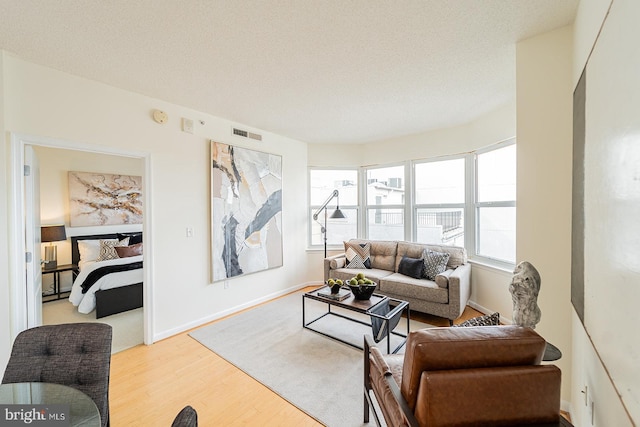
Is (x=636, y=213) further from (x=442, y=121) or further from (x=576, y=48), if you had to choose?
(x=442, y=121)

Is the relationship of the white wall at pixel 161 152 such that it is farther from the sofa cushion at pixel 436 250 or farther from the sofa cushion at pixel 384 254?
the sofa cushion at pixel 436 250

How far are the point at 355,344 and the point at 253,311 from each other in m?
1.63

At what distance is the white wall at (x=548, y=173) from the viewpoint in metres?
1.80

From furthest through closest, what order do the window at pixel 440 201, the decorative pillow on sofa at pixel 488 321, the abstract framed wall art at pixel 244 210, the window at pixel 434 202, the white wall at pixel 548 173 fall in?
the window at pixel 440 201, the abstract framed wall art at pixel 244 210, the window at pixel 434 202, the white wall at pixel 548 173, the decorative pillow on sofa at pixel 488 321

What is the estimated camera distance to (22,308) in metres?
2.15

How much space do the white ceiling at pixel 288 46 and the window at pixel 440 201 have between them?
3.99 feet

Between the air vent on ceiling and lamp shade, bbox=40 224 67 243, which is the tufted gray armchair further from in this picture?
lamp shade, bbox=40 224 67 243

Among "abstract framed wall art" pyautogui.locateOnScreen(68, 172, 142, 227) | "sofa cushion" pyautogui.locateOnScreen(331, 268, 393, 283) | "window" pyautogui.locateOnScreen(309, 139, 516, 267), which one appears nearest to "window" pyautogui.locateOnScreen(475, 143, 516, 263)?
"window" pyautogui.locateOnScreen(309, 139, 516, 267)

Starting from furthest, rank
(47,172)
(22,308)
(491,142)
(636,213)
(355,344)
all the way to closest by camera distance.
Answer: (47,172) < (491,142) < (355,344) < (22,308) < (636,213)

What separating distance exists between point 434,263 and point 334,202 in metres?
2.14

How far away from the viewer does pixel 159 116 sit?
289 cm

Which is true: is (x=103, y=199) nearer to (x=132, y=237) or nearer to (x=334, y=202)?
(x=132, y=237)

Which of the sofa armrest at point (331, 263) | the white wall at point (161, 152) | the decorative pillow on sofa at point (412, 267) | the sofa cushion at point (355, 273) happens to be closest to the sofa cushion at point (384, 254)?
the sofa cushion at point (355, 273)

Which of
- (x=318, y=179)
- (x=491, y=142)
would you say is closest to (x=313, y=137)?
(x=318, y=179)
